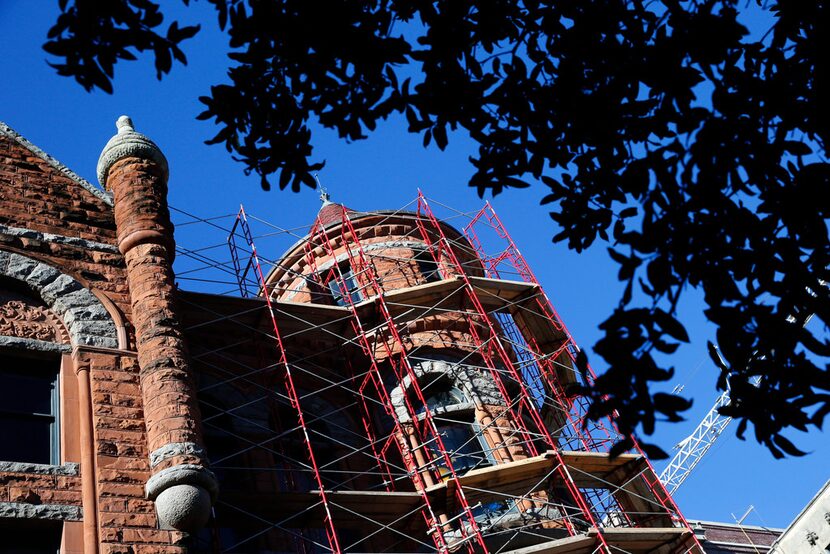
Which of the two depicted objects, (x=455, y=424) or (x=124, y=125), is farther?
(x=455, y=424)

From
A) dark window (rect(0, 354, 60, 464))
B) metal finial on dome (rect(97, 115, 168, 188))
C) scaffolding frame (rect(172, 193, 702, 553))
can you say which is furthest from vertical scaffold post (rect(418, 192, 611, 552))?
dark window (rect(0, 354, 60, 464))

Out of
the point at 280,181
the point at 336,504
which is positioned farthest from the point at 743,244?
the point at 336,504

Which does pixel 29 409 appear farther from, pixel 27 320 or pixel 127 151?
pixel 127 151

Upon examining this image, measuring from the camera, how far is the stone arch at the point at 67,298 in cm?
1276

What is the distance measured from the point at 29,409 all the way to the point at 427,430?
7.07 metres

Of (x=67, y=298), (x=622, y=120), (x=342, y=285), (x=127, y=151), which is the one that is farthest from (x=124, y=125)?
(x=622, y=120)

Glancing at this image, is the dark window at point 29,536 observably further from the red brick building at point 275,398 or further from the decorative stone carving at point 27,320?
the decorative stone carving at point 27,320

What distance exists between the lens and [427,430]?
1742 centimetres

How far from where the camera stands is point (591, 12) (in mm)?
7191

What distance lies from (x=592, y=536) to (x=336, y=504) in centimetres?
388

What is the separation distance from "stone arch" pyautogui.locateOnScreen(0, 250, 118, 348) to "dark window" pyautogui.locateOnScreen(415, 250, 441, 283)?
8.72 meters

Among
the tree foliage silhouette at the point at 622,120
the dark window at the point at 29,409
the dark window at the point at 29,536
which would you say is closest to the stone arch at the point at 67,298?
the dark window at the point at 29,409

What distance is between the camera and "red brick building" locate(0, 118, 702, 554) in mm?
11391

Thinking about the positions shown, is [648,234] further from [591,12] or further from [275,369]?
[275,369]
